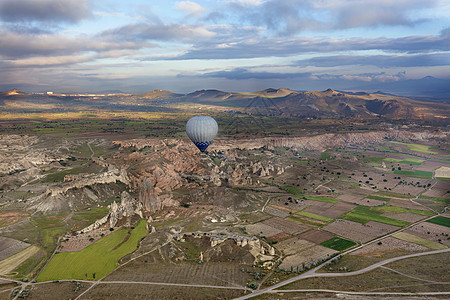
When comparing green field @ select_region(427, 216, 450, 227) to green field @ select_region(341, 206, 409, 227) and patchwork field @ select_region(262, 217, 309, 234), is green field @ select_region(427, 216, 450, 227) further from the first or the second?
patchwork field @ select_region(262, 217, 309, 234)

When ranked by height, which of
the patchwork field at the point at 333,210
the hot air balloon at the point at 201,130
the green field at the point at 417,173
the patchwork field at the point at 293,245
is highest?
the hot air balloon at the point at 201,130

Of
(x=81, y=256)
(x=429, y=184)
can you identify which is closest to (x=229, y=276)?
(x=81, y=256)

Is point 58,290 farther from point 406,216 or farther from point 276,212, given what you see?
point 406,216

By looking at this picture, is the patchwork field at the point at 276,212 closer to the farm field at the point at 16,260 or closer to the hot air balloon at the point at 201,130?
the hot air balloon at the point at 201,130

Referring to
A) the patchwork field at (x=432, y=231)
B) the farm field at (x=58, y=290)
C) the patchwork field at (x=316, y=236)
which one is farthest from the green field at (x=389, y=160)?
the farm field at (x=58, y=290)

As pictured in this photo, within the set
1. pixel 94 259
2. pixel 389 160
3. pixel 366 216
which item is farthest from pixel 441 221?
pixel 94 259

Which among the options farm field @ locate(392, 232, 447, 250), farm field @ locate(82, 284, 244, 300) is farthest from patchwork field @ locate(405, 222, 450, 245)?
farm field @ locate(82, 284, 244, 300)
